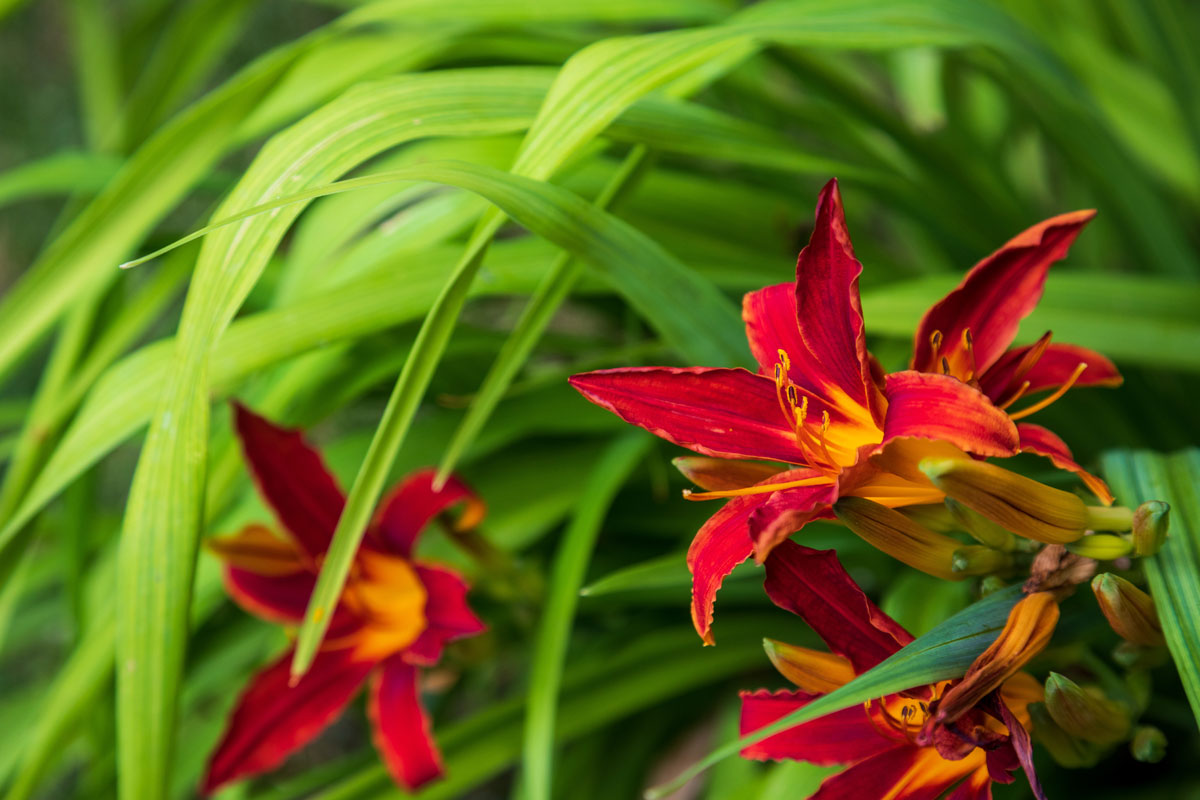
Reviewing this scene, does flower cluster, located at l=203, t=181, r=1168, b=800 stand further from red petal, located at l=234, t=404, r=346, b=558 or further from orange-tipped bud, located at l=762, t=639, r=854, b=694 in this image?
red petal, located at l=234, t=404, r=346, b=558

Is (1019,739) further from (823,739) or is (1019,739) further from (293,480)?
(293,480)

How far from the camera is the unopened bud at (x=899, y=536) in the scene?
308 mm

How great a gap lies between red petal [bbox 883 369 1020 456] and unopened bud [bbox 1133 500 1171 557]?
7 centimetres

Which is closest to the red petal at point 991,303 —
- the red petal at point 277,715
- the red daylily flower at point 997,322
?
the red daylily flower at point 997,322

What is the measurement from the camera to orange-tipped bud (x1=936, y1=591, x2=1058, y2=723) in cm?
29

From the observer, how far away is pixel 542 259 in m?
0.55

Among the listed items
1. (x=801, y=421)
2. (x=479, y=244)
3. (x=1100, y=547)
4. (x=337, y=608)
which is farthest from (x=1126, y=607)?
(x=337, y=608)

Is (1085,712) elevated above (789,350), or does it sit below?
below

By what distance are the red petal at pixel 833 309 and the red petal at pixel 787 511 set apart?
0.04 m

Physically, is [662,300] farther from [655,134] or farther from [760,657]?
[760,657]

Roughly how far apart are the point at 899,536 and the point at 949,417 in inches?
2.0

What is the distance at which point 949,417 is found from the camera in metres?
0.30

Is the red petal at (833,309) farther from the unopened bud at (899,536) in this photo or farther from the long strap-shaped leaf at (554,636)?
the long strap-shaped leaf at (554,636)

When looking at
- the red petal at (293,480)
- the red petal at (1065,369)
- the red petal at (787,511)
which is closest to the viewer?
the red petal at (787,511)
